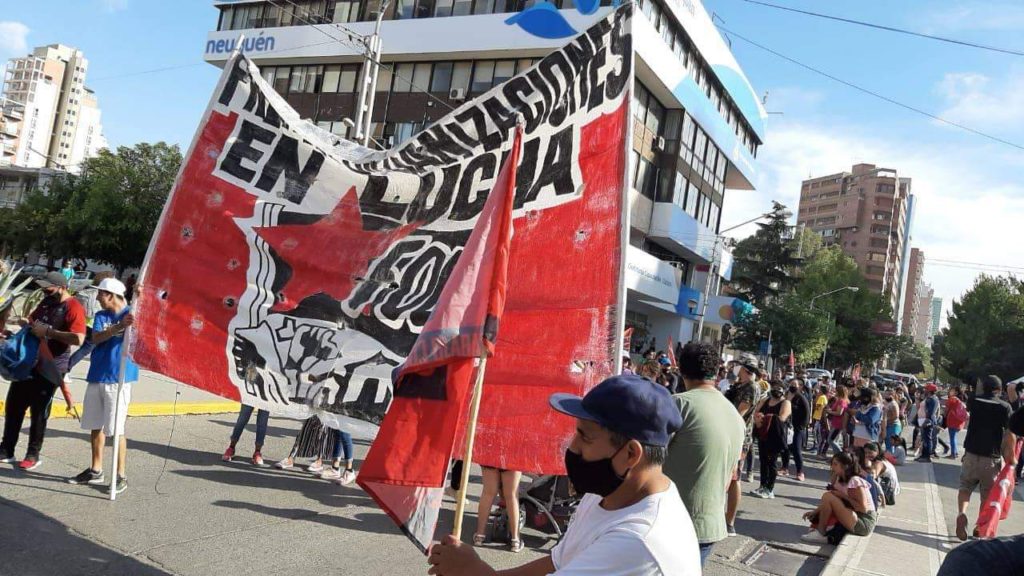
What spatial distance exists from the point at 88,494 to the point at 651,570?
578cm

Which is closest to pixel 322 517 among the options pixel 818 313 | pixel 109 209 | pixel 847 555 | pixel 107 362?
pixel 107 362

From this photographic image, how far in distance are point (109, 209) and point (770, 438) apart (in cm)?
4300

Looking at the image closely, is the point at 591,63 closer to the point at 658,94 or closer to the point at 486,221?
the point at 486,221

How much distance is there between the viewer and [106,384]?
626 centimetres

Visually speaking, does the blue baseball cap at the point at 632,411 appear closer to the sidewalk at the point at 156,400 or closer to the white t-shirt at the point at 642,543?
the white t-shirt at the point at 642,543

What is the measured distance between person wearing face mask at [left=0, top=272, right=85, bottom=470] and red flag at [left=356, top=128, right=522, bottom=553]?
15.5 feet

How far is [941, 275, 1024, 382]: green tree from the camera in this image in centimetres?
6303

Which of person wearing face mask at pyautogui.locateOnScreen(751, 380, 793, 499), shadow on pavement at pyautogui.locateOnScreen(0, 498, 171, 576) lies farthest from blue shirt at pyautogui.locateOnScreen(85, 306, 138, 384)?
person wearing face mask at pyautogui.locateOnScreen(751, 380, 793, 499)

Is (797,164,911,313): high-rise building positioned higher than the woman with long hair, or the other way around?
(797,164,911,313): high-rise building

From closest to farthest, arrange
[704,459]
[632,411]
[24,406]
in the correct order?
[632,411]
[704,459]
[24,406]

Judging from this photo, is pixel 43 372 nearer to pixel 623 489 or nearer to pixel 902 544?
pixel 623 489

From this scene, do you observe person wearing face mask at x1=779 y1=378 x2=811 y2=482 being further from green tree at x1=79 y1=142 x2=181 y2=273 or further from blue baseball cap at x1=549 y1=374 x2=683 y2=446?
green tree at x1=79 y1=142 x2=181 y2=273

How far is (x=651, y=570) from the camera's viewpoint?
1.80 meters

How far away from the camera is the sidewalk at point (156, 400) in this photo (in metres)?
9.71
